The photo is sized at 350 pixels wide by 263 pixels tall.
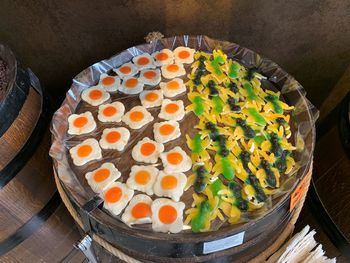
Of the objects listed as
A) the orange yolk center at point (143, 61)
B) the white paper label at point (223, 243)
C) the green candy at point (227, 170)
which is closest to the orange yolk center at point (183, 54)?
the orange yolk center at point (143, 61)

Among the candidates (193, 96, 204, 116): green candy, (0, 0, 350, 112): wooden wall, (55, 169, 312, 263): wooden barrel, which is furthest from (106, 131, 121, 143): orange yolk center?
(0, 0, 350, 112): wooden wall

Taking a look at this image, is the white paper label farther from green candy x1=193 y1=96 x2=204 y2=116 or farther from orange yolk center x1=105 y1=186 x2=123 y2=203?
green candy x1=193 y1=96 x2=204 y2=116

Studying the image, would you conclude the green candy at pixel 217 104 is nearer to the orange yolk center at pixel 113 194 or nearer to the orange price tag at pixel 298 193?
the orange price tag at pixel 298 193

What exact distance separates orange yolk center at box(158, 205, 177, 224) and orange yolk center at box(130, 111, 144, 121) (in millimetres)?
515

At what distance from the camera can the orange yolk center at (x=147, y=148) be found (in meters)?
1.64

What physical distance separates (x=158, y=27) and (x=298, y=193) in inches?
56.2

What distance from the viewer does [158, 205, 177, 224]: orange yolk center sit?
4.64ft

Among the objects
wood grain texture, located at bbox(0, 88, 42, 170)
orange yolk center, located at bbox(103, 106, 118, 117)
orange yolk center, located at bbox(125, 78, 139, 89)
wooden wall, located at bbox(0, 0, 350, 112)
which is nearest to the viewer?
wood grain texture, located at bbox(0, 88, 42, 170)

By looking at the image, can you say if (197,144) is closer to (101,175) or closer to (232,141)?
(232,141)

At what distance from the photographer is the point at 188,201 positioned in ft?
4.90

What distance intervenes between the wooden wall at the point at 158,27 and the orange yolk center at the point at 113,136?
37.2 inches

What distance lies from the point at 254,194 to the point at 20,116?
119 centimetres

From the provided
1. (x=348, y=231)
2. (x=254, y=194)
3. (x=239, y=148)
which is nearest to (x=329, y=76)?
(x=348, y=231)

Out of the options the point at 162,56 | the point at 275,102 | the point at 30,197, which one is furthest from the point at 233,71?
the point at 30,197
